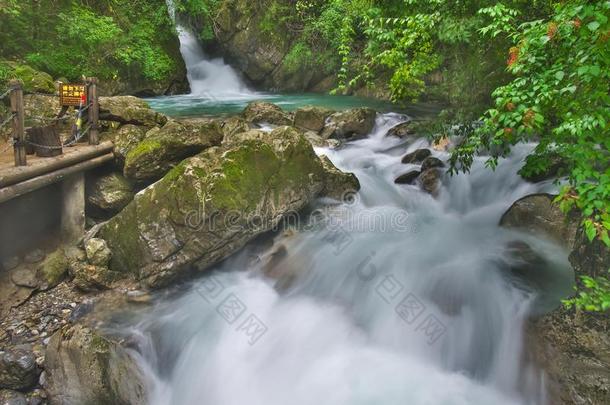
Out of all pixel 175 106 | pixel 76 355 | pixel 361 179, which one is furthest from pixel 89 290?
pixel 175 106

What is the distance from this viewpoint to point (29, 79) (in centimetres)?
950

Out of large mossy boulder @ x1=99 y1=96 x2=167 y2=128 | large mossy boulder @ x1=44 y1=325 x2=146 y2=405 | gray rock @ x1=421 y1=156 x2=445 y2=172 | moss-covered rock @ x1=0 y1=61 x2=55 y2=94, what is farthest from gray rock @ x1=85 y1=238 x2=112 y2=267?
gray rock @ x1=421 y1=156 x2=445 y2=172

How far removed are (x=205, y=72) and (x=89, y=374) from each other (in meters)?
19.0

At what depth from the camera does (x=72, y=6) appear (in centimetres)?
1369

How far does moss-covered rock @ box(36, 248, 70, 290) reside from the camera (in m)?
6.08

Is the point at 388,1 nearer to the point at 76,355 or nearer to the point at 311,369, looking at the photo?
the point at 311,369

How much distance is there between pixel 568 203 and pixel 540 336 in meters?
2.25

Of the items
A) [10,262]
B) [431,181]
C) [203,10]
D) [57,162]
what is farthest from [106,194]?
[203,10]

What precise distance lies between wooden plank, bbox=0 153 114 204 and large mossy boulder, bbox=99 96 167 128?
98 centimetres

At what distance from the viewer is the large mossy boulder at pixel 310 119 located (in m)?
11.4

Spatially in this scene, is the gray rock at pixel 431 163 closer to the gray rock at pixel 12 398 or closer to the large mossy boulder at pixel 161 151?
the large mossy boulder at pixel 161 151

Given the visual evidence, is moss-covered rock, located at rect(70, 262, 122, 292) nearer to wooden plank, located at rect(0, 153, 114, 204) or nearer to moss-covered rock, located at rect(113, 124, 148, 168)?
wooden plank, located at rect(0, 153, 114, 204)

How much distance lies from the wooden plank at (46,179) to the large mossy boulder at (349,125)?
5.73 meters

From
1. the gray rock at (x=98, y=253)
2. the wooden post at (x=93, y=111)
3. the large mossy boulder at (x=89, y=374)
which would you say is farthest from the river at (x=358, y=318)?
the wooden post at (x=93, y=111)
